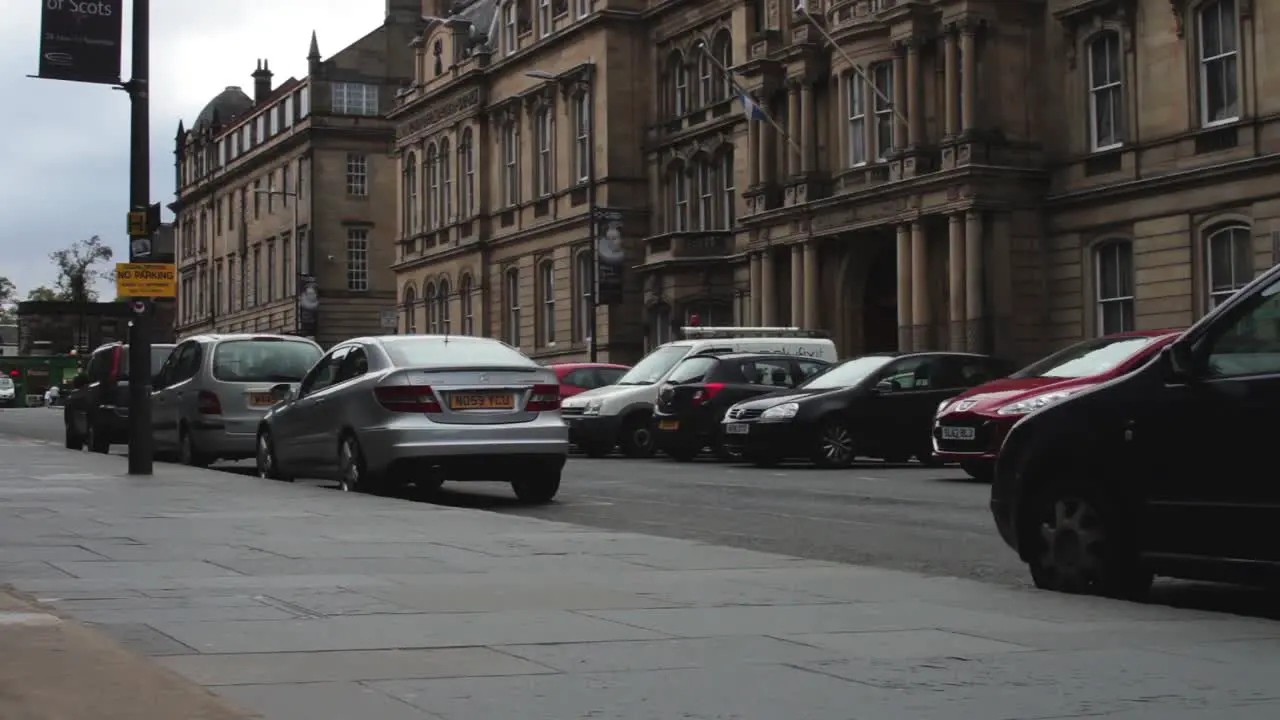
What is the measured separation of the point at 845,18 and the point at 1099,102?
751 centimetres

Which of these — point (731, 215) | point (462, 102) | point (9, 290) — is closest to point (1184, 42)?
point (731, 215)

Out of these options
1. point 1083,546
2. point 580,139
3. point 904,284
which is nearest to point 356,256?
point 580,139

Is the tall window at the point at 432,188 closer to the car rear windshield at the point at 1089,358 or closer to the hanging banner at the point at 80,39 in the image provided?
the hanging banner at the point at 80,39

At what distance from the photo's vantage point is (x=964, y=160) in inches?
1532

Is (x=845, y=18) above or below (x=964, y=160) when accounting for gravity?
above

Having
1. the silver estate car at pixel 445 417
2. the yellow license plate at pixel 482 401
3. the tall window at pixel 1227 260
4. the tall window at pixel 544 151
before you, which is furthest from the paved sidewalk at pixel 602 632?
the tall window at pixel 544 151

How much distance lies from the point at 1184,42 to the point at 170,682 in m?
32.8

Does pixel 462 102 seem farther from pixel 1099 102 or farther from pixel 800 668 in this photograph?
pixel 800 668

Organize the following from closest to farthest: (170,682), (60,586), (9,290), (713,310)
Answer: (170,682) < (60,586) < (713,310) < (9,290)

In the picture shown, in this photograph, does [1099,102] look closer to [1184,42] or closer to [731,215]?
[1184,42]

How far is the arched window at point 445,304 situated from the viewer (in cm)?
6900

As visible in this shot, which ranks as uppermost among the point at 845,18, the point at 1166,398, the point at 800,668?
the point at 845,18

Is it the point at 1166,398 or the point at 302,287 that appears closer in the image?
the point at 1166,398

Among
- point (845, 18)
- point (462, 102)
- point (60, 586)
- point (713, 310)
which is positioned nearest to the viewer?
point (60, 586)
